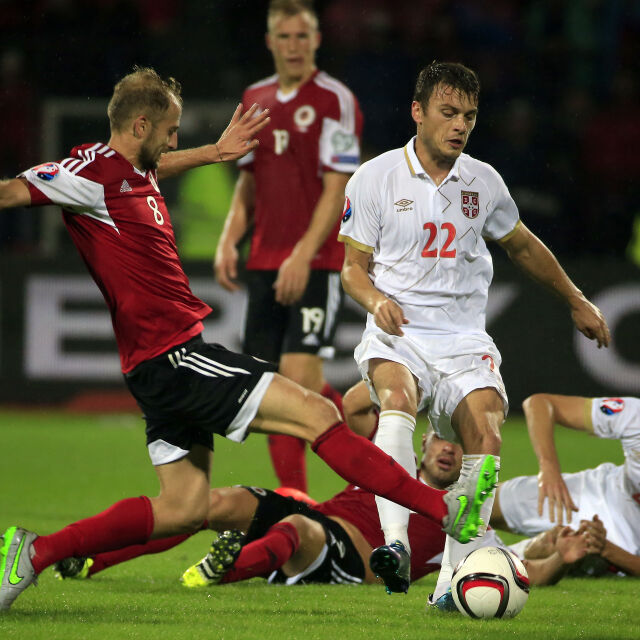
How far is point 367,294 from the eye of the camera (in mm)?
4363

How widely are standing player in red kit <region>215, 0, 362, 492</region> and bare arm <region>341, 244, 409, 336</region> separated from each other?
148 centimetres

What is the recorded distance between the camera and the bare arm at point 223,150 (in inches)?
178

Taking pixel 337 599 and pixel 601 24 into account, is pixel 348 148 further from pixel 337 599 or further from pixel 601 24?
pixel 601 24

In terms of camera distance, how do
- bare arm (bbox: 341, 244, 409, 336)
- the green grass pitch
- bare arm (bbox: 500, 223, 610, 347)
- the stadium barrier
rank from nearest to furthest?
1. the green grass pitch
2. bare arm (bbox: 341, 244, 409, 336)
3. bare arm (bbox: 500, 223, 610, 347)
4. the stadium barrier

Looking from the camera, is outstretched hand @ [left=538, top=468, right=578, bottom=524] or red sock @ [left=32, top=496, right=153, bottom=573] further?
outstretched hand @ [left=538, top=468, right=578, bottom=524]

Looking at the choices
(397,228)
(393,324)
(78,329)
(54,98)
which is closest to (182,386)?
(393,324)

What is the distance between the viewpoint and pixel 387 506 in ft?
13.4

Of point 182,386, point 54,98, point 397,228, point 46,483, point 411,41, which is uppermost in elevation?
point 411,41

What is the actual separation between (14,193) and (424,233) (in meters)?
1.50

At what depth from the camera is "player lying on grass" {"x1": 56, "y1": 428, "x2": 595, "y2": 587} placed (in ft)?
15.6

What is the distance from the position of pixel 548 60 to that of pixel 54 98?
466 centimetres

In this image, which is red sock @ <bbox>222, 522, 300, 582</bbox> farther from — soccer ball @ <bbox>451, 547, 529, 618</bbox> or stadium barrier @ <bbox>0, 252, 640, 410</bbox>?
stadium barrier @ <bbox>0, 252, 640, 410</bbox>

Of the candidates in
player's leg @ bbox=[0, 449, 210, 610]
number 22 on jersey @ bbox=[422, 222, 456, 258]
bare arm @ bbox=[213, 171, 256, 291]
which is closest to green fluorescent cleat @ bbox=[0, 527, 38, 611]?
player's leg @ bbox=[0, 449, 210, 610]

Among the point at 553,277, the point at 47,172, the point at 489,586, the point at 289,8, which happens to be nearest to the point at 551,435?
the point at 553,277
